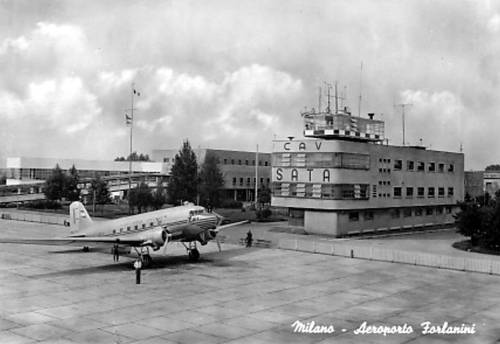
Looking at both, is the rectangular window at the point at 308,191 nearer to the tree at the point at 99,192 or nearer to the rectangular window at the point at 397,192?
Result: the rectangular window at the point at 397,192

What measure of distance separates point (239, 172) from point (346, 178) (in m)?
64.9

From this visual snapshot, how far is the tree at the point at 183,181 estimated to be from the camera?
8275 centimetres

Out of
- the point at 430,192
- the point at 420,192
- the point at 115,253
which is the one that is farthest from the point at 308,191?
the point at 115,253

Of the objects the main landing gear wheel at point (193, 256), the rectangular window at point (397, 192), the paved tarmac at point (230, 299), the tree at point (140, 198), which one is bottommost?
the paved tarmac at point (230, 299)

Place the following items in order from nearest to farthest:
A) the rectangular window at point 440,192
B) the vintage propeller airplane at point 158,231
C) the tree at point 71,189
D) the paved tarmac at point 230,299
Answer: the paved tarmac at point 230,299 < the vintage propeller airplane at point 158,231 < the rectangular window at point 440,192 < the tree at point 71,189

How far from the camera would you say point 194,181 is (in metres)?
84.0

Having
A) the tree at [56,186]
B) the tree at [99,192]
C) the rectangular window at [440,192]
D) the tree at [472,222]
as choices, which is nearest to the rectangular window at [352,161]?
the tree at [472,222]

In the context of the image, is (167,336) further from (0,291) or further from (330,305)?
(0,291)

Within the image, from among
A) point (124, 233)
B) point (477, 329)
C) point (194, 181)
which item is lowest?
point (477, 329)

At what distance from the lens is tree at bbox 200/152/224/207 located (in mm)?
86438

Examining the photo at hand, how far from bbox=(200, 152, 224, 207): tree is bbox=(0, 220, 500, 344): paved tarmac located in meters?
42.3

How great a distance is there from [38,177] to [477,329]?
132 meters

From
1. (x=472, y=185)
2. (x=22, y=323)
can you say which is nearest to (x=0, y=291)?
(x=22, y=323)

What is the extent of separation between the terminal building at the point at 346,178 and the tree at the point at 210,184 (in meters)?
18.7
